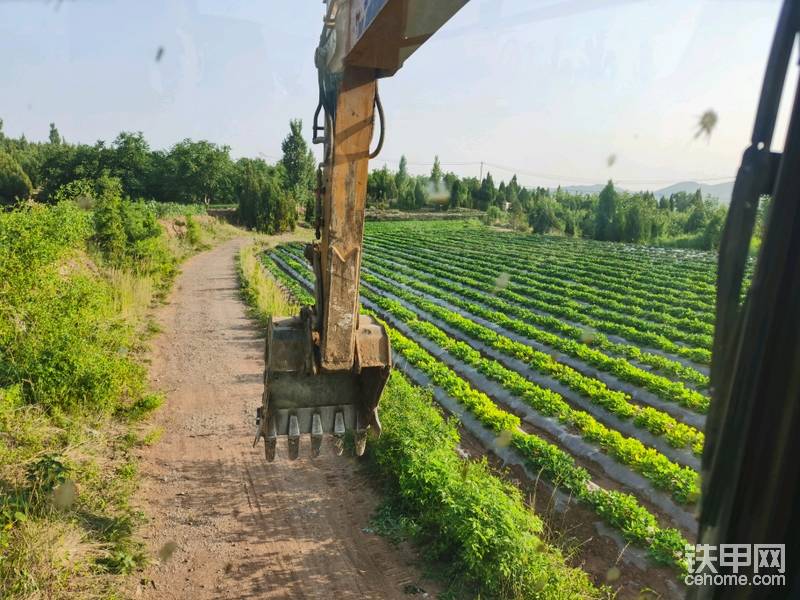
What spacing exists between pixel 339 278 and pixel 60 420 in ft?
18.2

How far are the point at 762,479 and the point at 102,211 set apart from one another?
19.6 m

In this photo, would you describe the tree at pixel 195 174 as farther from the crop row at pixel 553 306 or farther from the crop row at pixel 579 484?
the crop row at pixel 579 484

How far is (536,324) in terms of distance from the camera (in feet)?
49.2

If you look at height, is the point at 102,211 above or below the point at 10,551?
above

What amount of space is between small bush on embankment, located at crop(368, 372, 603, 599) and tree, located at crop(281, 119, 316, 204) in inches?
2138

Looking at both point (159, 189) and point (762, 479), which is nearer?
point (762, 479)

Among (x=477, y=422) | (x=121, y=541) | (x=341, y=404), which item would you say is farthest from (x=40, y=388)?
(x=477, y=422)

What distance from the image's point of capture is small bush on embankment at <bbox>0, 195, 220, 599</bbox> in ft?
15.5

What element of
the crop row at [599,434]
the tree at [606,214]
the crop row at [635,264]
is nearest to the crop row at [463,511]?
the crop row at [599,434]

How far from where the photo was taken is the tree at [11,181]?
4666cm

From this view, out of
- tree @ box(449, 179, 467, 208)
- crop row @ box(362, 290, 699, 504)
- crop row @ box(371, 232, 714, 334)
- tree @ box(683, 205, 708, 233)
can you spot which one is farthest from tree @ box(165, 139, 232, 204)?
crop row @ box(362, 290, 699, 504)

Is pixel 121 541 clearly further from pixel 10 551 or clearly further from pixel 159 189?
pixel 159 189

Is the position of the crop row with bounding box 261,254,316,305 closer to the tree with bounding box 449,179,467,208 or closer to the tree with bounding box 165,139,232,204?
the tree with bounding box 165,139,232,204

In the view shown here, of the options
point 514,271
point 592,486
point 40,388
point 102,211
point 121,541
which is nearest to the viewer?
point 121,541
